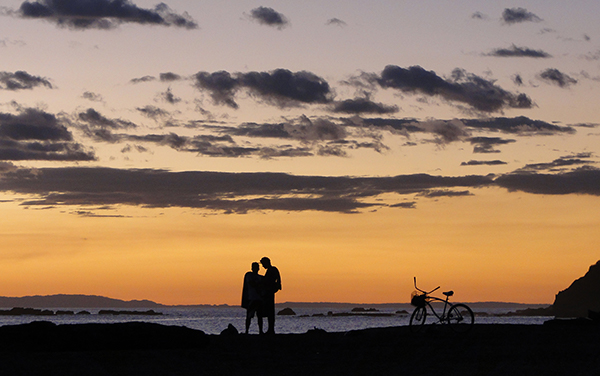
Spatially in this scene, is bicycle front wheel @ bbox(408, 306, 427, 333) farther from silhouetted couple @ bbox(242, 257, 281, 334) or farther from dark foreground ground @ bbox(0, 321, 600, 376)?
silhouetted couple @ bbox(242, 257, 281, 334)

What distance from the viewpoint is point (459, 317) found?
66.2 ft

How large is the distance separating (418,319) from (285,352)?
18.6 feet

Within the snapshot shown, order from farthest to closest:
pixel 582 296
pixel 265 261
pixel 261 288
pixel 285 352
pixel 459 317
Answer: pixel 582 296 < pixel 261 288 < pixel 265 261 < pixel 459 317 < pixel 285 352

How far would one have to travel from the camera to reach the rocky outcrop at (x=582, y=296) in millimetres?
171050

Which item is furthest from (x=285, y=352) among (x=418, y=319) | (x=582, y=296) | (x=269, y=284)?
(x=582, y=296)

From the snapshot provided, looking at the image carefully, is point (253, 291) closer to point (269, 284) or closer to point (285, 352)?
point (269, 284)

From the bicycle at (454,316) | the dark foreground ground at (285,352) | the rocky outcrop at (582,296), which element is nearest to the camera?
the dark foreground ground at (285,352)

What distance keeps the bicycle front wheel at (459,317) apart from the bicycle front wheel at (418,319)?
0.83 meters

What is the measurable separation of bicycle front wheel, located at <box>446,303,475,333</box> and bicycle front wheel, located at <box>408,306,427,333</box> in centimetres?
83

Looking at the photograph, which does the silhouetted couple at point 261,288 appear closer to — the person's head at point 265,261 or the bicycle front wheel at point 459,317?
the person's head at point 265,261

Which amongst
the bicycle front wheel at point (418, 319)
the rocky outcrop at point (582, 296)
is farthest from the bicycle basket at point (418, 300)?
the rocky outcrop at point (582, 296)

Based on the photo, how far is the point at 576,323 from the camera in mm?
22531

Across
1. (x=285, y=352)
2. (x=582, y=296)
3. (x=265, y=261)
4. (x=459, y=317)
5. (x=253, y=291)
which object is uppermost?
(x=265, y=261)

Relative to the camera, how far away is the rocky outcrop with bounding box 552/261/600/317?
561 ft
